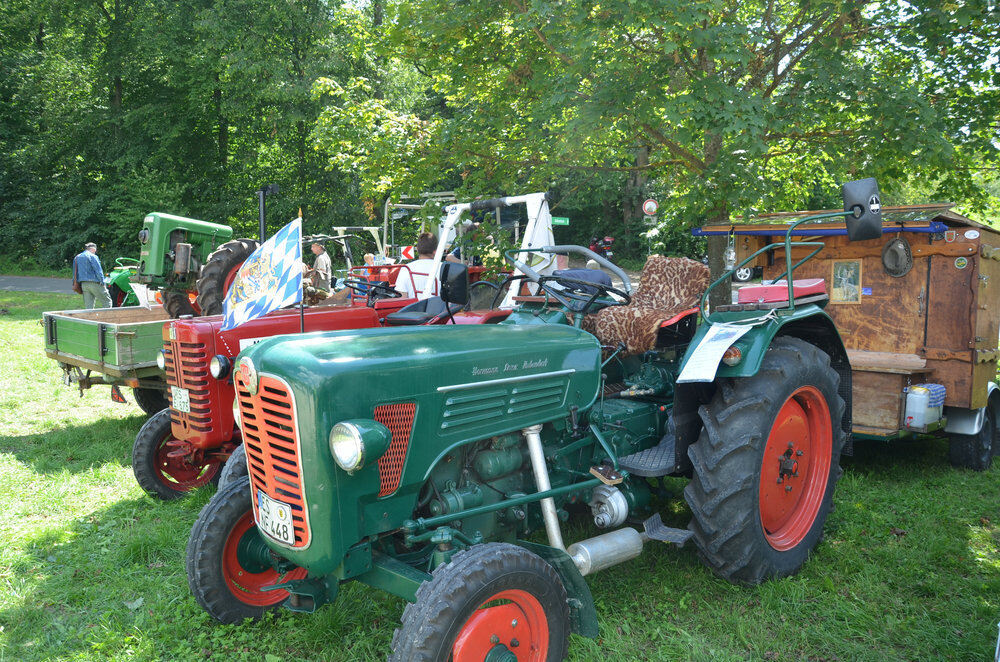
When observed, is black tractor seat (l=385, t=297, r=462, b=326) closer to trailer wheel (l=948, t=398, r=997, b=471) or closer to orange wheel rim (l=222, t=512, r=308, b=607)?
orange wheel rim (l=222, t=512, r=308, b=607)

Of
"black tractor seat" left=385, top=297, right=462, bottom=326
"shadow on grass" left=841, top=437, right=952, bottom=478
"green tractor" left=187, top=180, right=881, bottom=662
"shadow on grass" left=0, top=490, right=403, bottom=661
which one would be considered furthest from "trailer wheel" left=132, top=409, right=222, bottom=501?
"shadow on grass" left=841, top=437, right=952, bottom=478

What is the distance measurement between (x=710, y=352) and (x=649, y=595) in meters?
1.12

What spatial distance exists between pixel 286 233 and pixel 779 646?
8.56 ft

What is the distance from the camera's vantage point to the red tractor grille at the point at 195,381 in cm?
401

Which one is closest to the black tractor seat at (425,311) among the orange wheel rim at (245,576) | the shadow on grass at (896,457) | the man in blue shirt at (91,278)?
the orange wheel rim at (245,576)

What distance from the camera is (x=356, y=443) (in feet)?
6.77

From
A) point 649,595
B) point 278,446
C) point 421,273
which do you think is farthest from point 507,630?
point 421,273

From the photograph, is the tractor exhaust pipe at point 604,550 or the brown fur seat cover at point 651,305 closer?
the tractor exhaust pipe at point 604,550

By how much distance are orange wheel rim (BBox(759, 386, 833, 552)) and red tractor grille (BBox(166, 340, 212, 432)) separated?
9.88ft

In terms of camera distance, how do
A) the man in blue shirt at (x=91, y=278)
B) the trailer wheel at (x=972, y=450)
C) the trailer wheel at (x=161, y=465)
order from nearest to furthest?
the trailer wheel at (x=161, y=465)
the trailer wheel at (x=972, y=450)
the man in blue shirt at (x=91, y=278)

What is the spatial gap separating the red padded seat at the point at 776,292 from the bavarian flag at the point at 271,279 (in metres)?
2.19

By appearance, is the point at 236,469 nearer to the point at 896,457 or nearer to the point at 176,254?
the point at 176,254

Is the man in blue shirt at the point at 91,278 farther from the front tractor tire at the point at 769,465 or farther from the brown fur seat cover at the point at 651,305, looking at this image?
the front tractor tire at the point at 769,465

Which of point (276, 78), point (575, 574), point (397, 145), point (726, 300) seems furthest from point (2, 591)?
point (276, 78)
